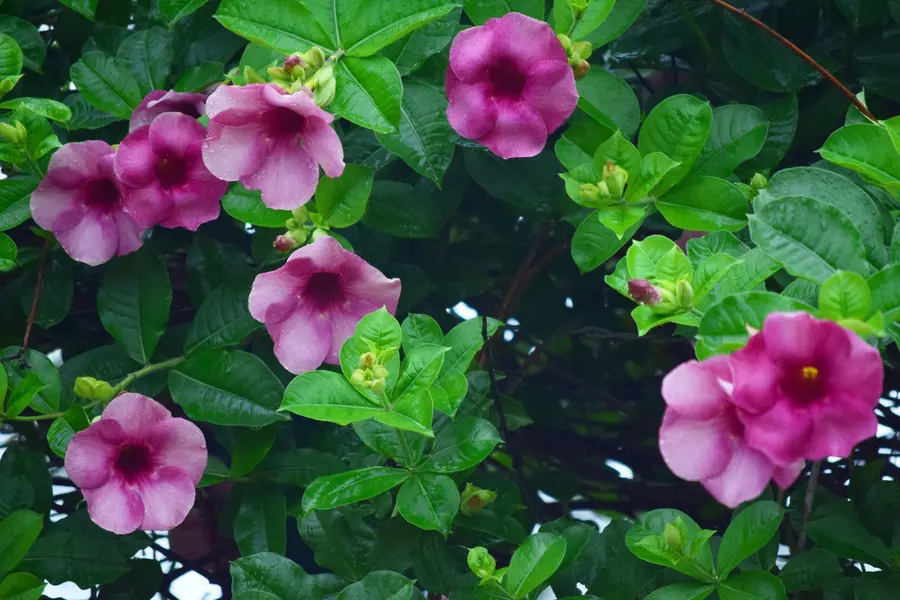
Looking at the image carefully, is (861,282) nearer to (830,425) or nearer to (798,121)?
(830,425)

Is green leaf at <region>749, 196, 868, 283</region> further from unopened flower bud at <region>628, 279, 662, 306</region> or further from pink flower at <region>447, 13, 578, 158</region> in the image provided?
pink flower at <region>447, 13, 578, 158</region>

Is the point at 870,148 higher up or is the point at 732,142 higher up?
the point at 870,148

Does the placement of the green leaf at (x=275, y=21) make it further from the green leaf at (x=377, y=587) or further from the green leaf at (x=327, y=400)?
the green leaf at (x=377, y=587)

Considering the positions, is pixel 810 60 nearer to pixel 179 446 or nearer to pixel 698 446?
pixel 698 446

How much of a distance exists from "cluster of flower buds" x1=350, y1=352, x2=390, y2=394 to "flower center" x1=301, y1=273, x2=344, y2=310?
6.4 inches

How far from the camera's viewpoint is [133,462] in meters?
1.34

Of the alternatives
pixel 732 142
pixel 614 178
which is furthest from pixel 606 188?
pixel 732 142

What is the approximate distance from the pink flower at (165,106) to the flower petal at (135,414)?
37 cm

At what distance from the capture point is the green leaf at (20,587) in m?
1.37

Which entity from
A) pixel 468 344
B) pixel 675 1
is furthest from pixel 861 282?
pixel 675 1

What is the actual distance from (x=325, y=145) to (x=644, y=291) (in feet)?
1.35

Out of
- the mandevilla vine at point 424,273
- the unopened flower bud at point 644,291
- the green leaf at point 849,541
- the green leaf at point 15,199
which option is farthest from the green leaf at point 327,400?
the green leaf at point 849,541

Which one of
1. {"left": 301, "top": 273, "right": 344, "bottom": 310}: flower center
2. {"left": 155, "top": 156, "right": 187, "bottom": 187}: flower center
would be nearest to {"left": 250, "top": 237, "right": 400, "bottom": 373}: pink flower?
{"left": 301, "top": 273, "right": 344, "bottom": 310}: flower center

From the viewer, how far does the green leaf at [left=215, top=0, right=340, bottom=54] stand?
1.25m
